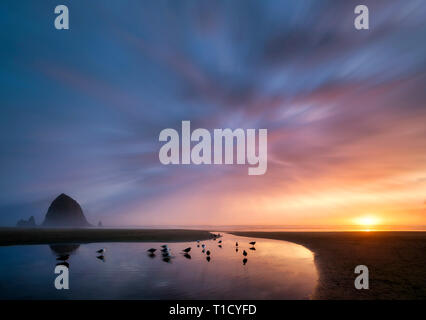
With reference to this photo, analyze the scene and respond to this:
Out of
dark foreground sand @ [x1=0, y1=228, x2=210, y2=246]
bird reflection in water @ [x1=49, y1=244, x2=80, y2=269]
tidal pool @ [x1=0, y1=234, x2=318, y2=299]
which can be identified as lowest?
dark foreground sand @ [x1=0, y1=228, x2=210, y2=246]

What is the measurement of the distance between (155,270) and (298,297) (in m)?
12.8

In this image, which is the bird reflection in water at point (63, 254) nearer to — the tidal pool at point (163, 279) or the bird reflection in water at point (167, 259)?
the tidal pool at point (163, 279)

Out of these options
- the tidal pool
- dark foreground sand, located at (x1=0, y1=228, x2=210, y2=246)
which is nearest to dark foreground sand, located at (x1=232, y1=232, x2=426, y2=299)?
the tidal pool

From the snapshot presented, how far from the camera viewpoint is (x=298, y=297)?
14.0 meters

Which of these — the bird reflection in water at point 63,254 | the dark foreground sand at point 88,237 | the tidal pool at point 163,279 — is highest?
the tidal pool at point 163,279

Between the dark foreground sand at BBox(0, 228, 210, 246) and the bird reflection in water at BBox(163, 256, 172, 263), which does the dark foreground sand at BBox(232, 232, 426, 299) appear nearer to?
the bird reflection in water at BBox(163, 256, 172, 263)

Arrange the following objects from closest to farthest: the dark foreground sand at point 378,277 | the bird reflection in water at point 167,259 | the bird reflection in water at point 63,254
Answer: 1. the dark foreground sand at point 378,277
2. the bird reflection in water at point 63,254
3. the bird reflection in water at point 167,259

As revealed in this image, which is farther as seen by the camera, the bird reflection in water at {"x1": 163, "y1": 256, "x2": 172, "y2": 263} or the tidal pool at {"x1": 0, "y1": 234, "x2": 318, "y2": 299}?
the bird reflection in water at {"x1": 163, "y1": 256, "x2": 172, "y2": 263}

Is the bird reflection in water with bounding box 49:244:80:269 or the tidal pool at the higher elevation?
the tidal pool

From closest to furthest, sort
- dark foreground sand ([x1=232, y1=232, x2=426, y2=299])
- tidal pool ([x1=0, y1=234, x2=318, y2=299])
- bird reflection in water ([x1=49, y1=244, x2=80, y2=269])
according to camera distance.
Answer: dark foreground sand ([x1=232, y1=232, x2=426, y2=299]) < tidal pool ([x1=0, y1=234, x2=318, y2=299]) < bird reflection in water ([x1=49, y1=244, x2=80, y2=269])

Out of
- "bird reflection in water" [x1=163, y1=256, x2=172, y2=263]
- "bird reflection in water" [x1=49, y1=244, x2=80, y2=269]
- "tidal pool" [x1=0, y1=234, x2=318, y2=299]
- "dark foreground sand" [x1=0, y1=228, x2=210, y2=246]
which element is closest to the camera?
"tidal pool" [x1=0, y1=234, x2=318, y2=299]

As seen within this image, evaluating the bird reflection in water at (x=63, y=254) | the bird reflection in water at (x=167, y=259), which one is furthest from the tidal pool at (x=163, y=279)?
the bird reflection in water at (x=63, y=254)
